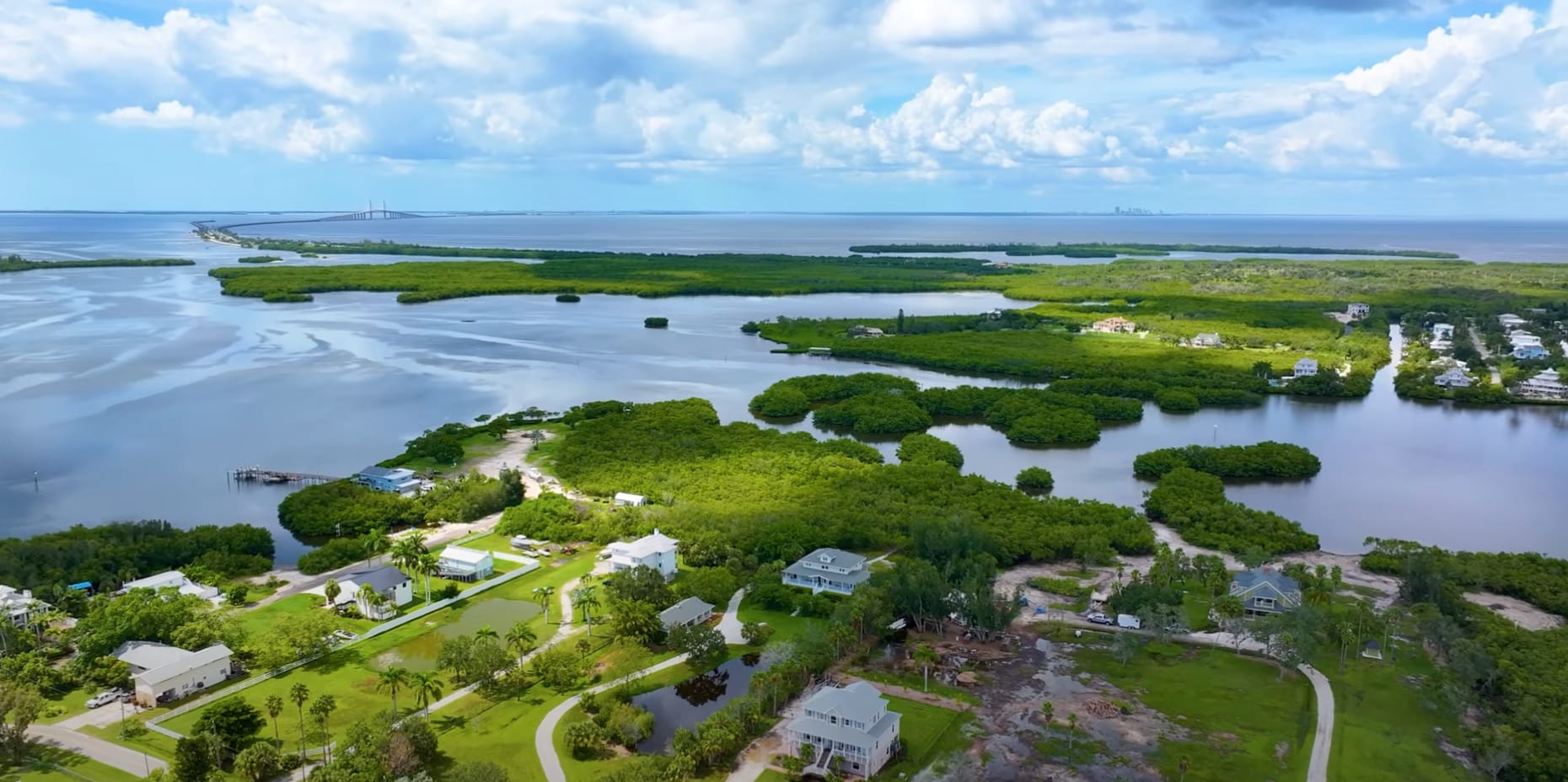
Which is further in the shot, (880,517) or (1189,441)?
(1189,441)

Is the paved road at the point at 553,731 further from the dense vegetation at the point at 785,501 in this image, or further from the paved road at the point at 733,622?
the dense vegetation at the point at 785,501

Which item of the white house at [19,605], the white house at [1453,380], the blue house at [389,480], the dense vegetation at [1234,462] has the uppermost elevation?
the white house at [1453,380]

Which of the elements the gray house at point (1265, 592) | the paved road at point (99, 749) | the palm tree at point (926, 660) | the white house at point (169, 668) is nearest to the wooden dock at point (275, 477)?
the white house at point (169, 668)

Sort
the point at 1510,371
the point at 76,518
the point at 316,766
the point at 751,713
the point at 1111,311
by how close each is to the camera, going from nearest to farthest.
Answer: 1. the point at 316,766
2. the point at 751,713
3. the point at 76,518
4. the point at 1510,371
5. the point at 1111,311

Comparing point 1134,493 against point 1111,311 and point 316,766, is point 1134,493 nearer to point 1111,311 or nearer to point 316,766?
point 316,766

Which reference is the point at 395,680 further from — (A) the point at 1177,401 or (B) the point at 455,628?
(A) the point at 1177,401

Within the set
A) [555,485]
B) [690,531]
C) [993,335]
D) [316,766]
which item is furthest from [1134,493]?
[993,335]
